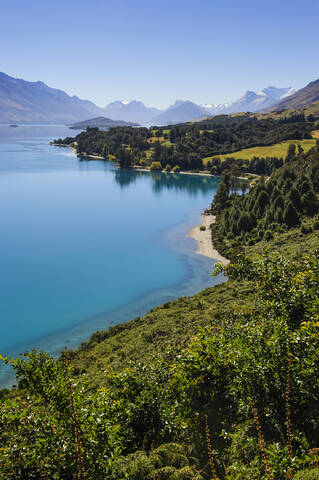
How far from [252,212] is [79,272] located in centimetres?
4206

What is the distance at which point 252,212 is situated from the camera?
A: 72000 mm

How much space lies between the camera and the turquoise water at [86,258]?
42000 millimetres

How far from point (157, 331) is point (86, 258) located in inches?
1384

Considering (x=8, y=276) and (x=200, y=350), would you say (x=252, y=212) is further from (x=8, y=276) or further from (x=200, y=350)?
(x=200, y=350)

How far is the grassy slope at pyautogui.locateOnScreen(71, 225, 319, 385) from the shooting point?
26.3m

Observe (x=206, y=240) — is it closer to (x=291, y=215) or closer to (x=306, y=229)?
(x=291, y=215)

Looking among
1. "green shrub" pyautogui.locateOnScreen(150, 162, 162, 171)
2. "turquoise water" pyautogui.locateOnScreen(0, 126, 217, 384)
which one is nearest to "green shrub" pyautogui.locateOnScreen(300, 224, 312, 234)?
"turquoise water" pyautogui.locateOnScreen(0, 126, 217, 384)

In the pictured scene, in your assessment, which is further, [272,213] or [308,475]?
[272,213]

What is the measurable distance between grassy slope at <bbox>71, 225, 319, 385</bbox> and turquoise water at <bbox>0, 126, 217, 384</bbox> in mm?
5430

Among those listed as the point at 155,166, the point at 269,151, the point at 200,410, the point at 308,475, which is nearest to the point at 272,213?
the point at 200,410

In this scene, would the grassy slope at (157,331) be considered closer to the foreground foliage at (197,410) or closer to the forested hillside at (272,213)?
the foreground foliage at (197,410)

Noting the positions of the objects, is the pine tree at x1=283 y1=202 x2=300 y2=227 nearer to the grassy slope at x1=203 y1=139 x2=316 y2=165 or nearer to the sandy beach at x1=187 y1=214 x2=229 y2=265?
the sandy beach at x1=187 y1=214 x2=229 y2=265

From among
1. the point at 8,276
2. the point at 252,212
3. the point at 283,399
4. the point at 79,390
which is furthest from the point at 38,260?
the point at 283,399

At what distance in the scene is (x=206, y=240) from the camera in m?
71.9
